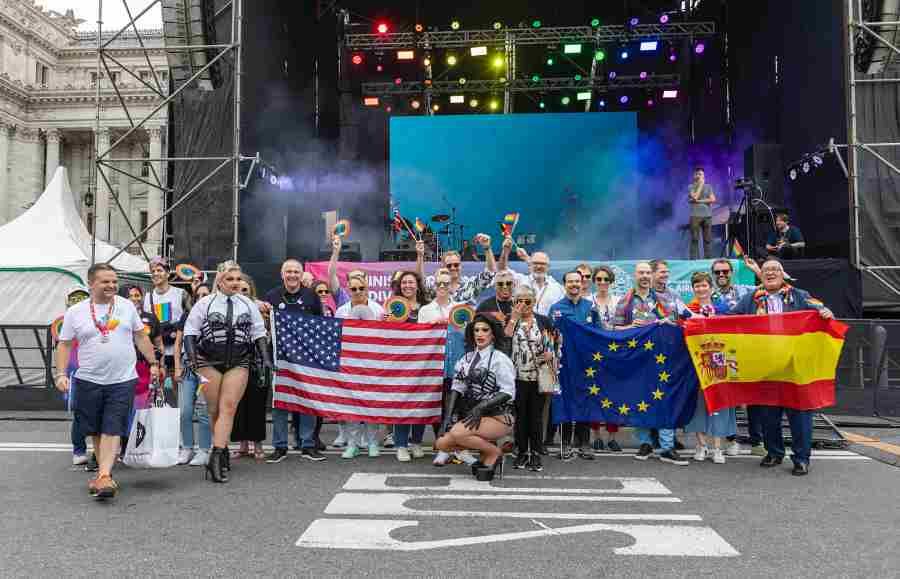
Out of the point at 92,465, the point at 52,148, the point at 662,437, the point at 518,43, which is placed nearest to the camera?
the point at 92,465

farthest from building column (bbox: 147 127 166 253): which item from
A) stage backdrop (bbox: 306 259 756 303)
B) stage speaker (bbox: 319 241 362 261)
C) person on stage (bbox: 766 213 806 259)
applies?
person on stage (bbox: 766 213 806 259)

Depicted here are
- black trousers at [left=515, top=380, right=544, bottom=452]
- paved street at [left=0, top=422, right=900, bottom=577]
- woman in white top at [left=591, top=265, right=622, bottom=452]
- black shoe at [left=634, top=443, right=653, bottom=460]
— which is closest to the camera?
paved street at [left=0, top=422, right=900, bottom=577]

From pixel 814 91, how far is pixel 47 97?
5912cm

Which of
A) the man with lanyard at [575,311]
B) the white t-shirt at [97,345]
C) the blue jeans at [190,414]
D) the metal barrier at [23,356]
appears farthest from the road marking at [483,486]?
the metal barrier at [23,356]

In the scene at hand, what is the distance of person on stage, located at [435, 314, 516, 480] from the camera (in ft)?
18.6

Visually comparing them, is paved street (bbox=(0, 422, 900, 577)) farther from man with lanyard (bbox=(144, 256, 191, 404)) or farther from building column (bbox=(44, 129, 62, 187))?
building column (bbox=(44, 129, 62, 187))

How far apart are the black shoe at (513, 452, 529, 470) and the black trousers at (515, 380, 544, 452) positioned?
0.10m

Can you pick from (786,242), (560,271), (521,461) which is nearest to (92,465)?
(521,461)

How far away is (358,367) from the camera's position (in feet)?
22.7

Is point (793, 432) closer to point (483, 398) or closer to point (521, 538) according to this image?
point (483, 398)

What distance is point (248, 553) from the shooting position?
147 inches

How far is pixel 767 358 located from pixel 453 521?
384cm

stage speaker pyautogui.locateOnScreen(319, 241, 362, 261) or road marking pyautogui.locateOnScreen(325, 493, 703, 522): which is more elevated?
stage speaker pyautogui.locateOnScreen(319, 241, 362, 261)

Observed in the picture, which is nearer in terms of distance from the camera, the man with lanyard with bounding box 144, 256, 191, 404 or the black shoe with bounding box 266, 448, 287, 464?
the black shoe with bounding box 266, 448, 287, 464
